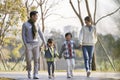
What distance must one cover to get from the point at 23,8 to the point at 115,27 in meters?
5.80

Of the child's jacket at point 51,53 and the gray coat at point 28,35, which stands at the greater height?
the gray coat at point 28,35

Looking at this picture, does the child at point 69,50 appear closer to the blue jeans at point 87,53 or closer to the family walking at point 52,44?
the family walking at point 52,44

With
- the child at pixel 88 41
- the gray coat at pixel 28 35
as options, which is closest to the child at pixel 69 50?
the child at pixel 88 41

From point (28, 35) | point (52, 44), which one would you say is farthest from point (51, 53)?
point (28, 35)

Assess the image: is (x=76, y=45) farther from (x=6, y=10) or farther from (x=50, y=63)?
(x=6, y=10)

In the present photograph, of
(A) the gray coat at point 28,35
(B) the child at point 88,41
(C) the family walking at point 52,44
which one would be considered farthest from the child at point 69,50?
(A) the gray coat at point 28,35

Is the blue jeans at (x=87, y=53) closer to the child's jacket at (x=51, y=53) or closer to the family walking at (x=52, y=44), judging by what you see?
the family walking at (x=52, y=44)

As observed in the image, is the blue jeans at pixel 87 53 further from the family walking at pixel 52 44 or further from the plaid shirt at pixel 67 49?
the plaid shirt at pixel 67 49

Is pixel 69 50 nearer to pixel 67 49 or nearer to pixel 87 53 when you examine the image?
pixel 67 49

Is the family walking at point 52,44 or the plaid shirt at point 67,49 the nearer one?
the family walking at point 52,44

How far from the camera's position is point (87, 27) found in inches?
107

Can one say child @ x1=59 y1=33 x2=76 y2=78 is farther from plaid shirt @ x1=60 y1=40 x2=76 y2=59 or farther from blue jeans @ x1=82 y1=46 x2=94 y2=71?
blue jeans @ x1=82 y1=46 x2=94 y2=71

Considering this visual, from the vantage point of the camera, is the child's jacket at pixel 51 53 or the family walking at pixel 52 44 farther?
the child's jacket at pixel 51 53

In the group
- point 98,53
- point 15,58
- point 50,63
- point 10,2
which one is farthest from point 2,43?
point 98,53
